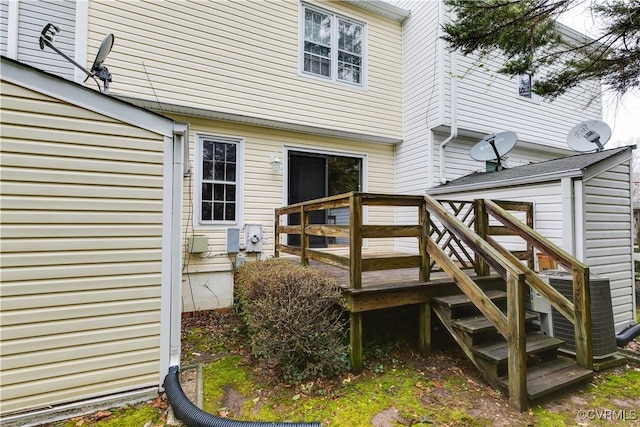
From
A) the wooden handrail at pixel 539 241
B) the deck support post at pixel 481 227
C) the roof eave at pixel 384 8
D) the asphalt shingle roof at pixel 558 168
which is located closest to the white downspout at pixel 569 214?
the asphalt shingle roof at pixel 558 168

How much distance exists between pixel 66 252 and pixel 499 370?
4.00 m

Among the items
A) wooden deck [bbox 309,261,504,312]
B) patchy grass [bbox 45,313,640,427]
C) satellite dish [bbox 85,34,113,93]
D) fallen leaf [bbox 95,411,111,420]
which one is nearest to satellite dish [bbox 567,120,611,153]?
wooden deck [bbox 309,261,504,312]

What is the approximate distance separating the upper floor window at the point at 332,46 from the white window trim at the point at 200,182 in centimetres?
228

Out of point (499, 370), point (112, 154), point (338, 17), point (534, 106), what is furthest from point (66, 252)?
point (534, 106)

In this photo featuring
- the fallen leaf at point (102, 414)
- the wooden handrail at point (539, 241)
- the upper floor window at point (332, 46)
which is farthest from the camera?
the upper floor window at point (332, 46)

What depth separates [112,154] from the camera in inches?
106

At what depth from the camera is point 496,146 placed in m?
6.43

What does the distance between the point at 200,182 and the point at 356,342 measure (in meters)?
4.03

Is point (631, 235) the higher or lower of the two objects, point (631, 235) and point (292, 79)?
the lower

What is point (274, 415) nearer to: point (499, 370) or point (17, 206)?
point (499, 370)

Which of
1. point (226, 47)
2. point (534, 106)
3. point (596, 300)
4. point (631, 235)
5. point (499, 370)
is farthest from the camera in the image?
point (534, 106)

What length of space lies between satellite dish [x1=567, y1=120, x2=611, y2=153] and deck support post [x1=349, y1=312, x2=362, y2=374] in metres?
5.59

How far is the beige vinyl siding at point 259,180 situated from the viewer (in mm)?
5566

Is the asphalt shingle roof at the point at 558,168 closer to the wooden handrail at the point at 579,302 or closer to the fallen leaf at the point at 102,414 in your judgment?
the wooden handrail at the point at 579,302
